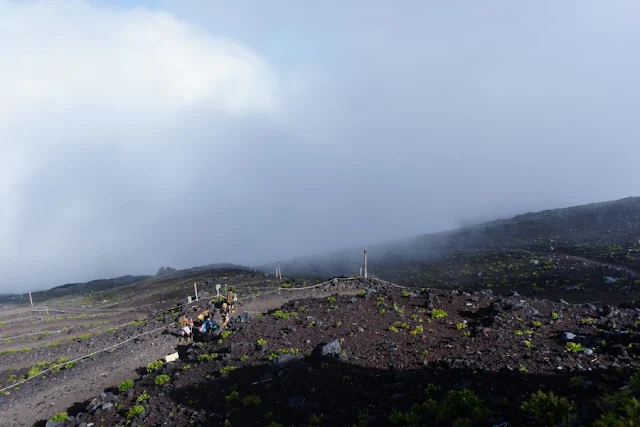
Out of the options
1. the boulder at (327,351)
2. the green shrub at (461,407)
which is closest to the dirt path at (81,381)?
the boulder at (327,351)

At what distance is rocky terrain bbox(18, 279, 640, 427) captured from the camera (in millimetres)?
8898

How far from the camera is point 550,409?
7664 mm

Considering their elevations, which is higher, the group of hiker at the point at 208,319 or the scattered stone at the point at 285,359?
the group of hiker at the point at 208,319

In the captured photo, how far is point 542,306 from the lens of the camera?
2031cm

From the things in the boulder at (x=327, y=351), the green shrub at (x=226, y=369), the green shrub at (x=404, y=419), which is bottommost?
the green shrub at (x=226, y=369)

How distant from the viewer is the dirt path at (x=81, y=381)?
645 inches

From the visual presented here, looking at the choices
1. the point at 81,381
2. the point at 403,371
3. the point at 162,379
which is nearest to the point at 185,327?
the point at 81,381

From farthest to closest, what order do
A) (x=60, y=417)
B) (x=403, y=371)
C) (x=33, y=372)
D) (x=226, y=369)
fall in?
(x=33, y=372)
(x=226, y=369)
(x=60, y=417)
(x=403, y=371)

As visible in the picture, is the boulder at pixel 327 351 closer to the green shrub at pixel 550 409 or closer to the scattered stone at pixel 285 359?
the scattered stone at pixel 285 359

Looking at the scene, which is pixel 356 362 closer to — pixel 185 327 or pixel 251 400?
pixel 251 400

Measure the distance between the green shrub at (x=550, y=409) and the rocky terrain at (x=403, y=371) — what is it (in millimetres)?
23

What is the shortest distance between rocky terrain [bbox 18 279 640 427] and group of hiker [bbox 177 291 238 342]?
→ 188 cm

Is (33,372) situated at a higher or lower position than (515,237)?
lower

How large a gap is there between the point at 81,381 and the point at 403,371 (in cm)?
1619
